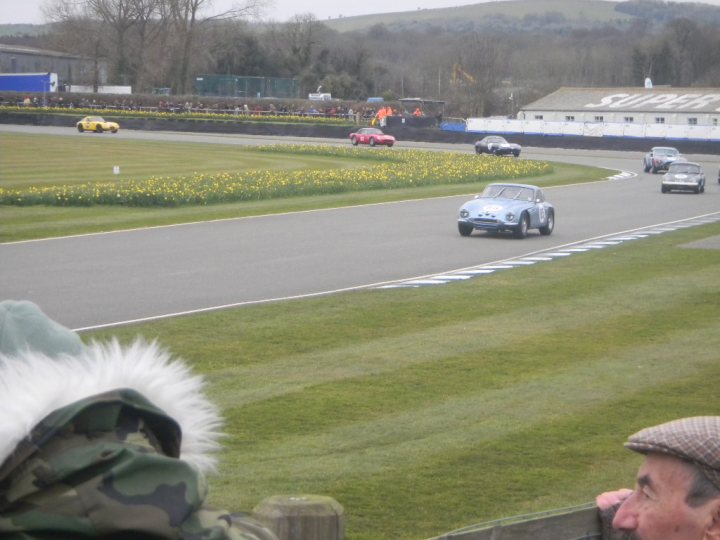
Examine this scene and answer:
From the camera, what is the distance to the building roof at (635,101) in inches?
4146

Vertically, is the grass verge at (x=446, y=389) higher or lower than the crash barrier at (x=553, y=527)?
lower

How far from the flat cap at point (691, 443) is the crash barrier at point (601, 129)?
73476mm

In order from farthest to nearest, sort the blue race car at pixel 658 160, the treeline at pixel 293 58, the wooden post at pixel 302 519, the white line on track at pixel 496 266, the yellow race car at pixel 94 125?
the treeline at pixel 293 58
the yellow race car at pixel 94 125
the blue race car at pixel 658 160
the white line on track at pixel 496 266
the wooden post at pixel 302 519

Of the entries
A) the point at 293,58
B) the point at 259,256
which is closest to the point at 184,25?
the point at 293,58

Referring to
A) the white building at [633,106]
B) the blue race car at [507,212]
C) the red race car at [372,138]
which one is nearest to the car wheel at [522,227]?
the blue race car at [507,212]

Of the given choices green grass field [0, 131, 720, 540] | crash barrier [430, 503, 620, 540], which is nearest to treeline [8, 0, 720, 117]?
green grass field [0, 131, 720, 540]

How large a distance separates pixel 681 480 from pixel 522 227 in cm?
Result: 2610

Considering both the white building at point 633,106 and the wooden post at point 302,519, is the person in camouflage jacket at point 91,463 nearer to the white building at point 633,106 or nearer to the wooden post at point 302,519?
the wooden post at point 302,519

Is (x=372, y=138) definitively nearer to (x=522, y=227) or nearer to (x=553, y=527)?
(x=522, y=227)

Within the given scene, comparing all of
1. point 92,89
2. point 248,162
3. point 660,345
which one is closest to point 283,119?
point 248,162

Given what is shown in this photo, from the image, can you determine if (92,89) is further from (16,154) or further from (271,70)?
(16,154)

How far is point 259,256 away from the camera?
23078mm

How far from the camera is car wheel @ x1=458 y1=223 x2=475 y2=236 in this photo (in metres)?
28.3

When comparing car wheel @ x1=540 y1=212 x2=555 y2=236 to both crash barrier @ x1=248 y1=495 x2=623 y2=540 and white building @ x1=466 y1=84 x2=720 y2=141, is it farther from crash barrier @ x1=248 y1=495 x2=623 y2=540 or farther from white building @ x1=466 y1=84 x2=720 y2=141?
white building @ x1=466 y1=84 x2=720 y2=141
